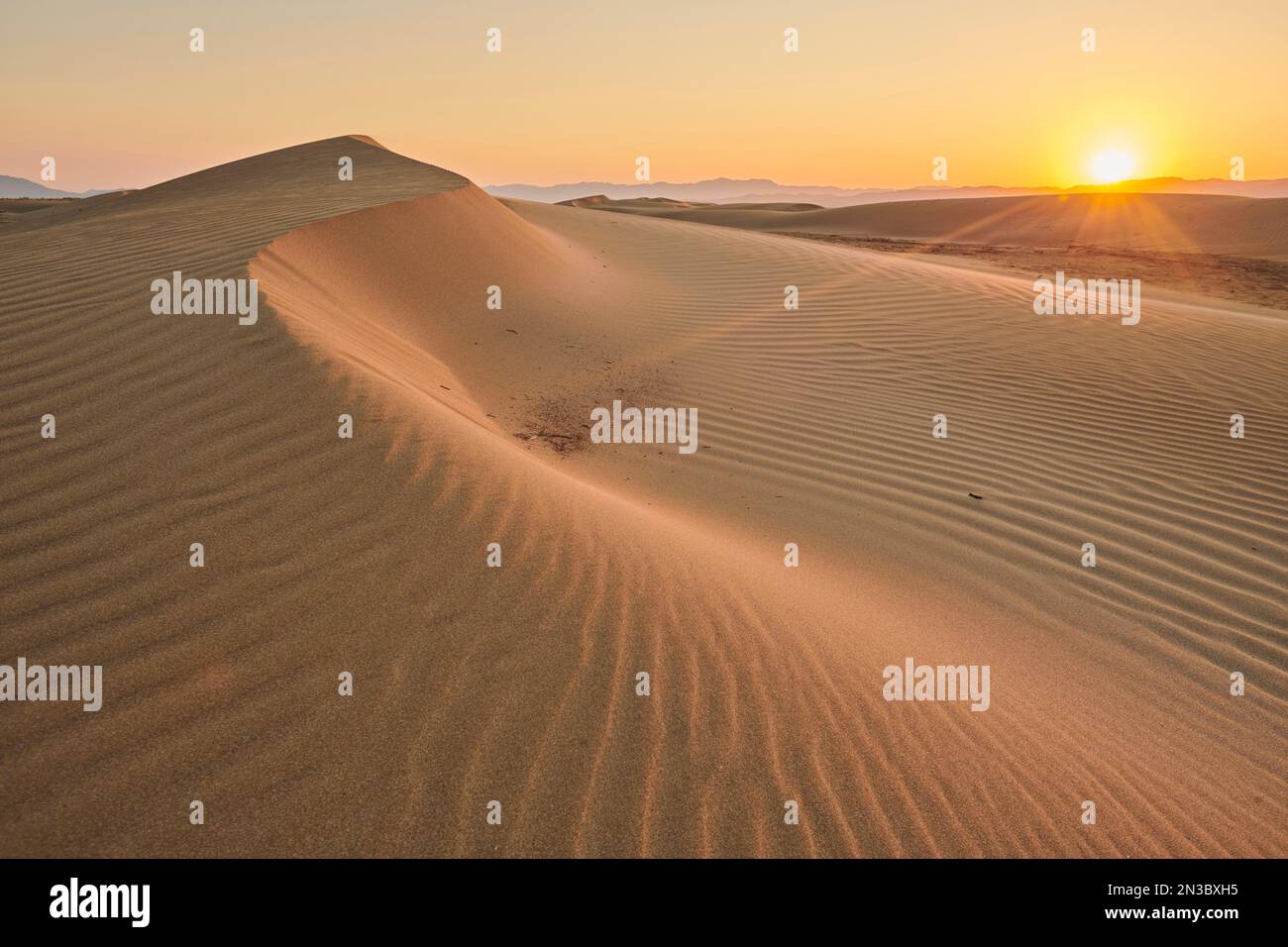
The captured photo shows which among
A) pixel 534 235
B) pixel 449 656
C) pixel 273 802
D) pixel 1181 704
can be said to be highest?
pixel 534 235

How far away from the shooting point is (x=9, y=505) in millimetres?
2660

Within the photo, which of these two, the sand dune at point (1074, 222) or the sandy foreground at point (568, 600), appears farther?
the sand dune at point (1074, 222)

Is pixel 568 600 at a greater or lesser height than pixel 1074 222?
lesser

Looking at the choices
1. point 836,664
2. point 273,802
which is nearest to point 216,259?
point 273,802

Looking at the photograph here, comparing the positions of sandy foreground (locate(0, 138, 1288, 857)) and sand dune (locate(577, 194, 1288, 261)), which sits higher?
sand dune (locate(577, 194, 1288, 261))

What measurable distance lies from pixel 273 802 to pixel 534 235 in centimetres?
1057

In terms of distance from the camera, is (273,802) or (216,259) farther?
(216,259)

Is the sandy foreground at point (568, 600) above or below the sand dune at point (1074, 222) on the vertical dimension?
below

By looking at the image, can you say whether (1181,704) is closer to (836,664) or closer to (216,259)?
(836,664)

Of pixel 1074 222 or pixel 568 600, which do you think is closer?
pixel 568 600

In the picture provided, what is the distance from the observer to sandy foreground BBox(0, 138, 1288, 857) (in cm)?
199

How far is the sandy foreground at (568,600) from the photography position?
199cm

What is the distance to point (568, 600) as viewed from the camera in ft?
9.04

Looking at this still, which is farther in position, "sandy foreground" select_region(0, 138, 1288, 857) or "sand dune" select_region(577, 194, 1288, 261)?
"sand dune" select_region(577, 194, 1288, 261)
